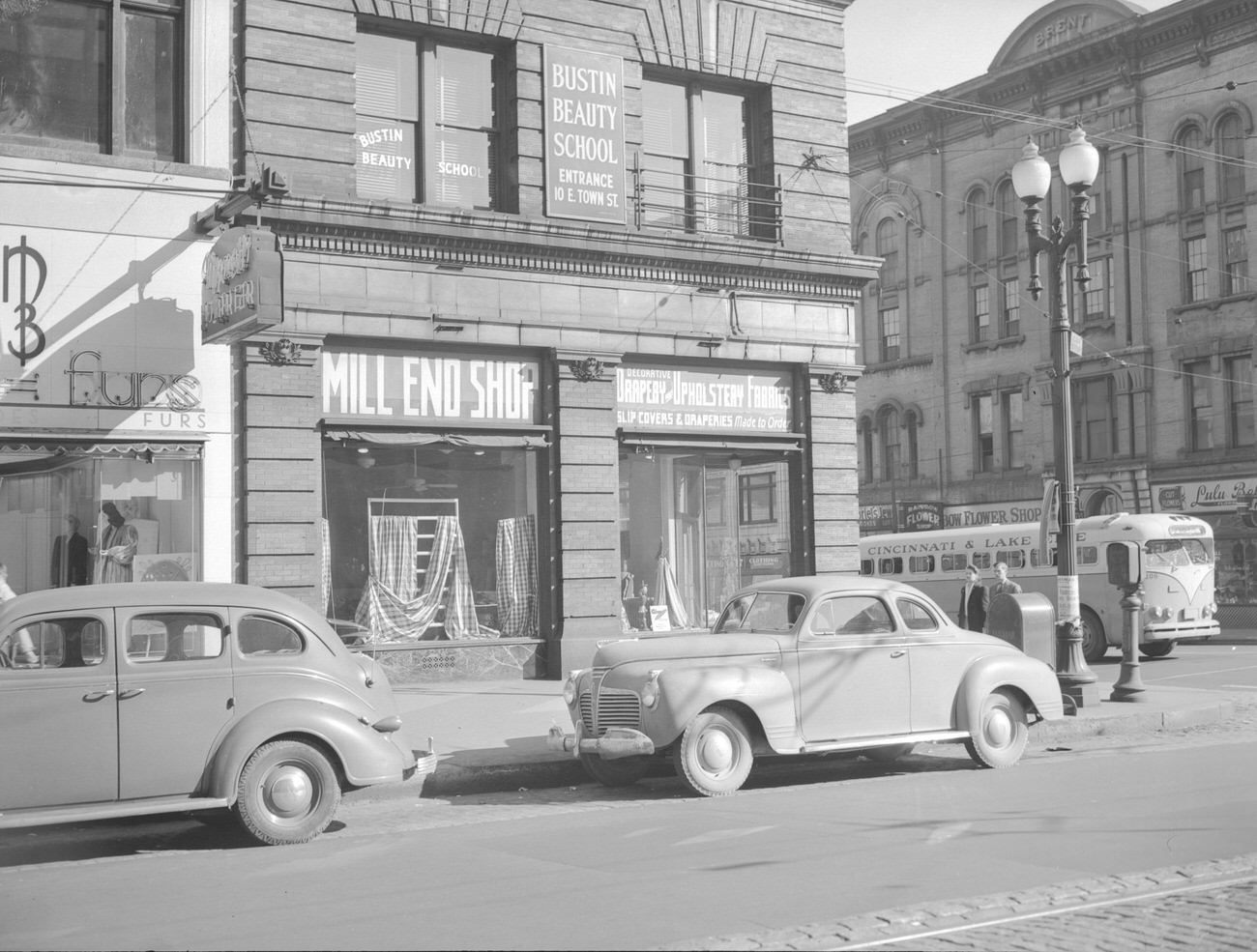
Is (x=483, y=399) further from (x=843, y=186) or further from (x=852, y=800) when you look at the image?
(x=852, y=800)

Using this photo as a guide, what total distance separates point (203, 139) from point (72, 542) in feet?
17.1

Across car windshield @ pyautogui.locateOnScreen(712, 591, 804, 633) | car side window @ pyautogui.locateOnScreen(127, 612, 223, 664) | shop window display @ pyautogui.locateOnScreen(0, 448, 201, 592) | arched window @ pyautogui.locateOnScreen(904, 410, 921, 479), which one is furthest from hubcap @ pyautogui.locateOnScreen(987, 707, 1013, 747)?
Answer: arched window @ pyautogui.locateOnScreen(904, 410, 921, 479)

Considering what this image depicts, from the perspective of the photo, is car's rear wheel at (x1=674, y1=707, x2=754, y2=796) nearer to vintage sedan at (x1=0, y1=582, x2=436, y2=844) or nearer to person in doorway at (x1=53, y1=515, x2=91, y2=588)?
vintage sedan at (x1=0, y1=582, x2=436, y2=844)

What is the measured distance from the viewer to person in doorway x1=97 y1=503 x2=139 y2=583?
53.4 feet

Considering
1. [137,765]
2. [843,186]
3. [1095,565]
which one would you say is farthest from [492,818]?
[1095,565]

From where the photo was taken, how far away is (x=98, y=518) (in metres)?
16.3

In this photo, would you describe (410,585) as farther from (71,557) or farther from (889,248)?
(889,248)

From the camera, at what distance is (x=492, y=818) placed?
10.2 m

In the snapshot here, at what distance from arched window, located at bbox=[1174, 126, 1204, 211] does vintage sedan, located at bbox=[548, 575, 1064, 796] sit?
32977 mm

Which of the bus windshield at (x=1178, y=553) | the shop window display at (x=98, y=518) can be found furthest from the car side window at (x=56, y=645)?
the bus windshield at (x=1178, y=553)

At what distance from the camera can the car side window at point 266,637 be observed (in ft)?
31.4

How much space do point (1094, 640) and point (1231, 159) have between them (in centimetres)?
1929

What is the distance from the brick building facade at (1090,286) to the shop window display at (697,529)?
18.4 metres

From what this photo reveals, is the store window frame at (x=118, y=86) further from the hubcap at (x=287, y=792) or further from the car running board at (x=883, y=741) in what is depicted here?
the car running board at (x=883, y=741)
